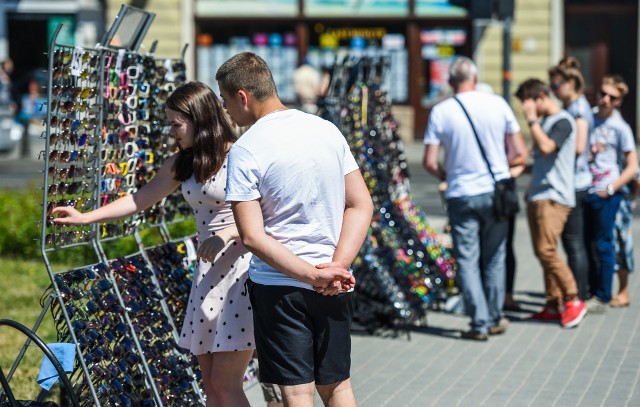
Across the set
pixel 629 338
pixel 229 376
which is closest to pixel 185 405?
pixel 229 376

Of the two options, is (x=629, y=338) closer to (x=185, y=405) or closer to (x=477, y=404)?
(x=477, y=404)

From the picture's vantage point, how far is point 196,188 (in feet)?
17.4

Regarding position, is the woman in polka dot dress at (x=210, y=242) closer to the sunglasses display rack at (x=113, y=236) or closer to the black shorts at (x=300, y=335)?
the sunglasses display rack at (x=113, y=236)

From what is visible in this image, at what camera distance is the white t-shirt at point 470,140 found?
8.22 meters

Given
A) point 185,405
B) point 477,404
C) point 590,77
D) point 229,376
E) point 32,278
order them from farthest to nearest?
point 590,77 < point 32,278 < point 477,404 < point 185,405 < point 229,376

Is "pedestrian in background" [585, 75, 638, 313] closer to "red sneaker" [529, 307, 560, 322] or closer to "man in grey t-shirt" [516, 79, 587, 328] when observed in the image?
"red sneaker" [529, 307, 560, 322]

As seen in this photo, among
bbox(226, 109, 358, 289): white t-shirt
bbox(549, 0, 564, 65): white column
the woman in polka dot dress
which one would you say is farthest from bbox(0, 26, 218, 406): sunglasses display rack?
bbox(549, 0, 564, 65): white column

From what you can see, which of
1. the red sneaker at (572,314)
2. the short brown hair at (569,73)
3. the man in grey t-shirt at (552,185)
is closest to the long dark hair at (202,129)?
the man in grey t-shirt at (552,185)

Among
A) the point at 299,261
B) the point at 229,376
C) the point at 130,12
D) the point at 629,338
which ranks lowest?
the point at 629,338

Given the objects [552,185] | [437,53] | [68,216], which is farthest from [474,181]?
[437,53]

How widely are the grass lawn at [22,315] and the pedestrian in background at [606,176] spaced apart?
13.4ft

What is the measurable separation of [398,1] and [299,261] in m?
23.1

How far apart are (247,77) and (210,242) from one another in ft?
3.28

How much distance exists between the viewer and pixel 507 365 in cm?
745
